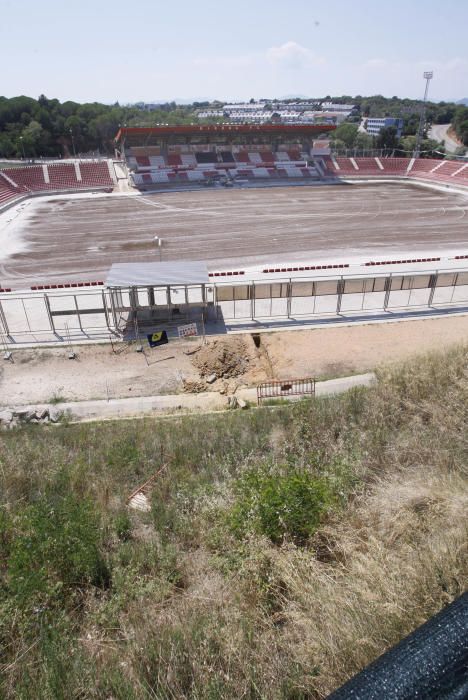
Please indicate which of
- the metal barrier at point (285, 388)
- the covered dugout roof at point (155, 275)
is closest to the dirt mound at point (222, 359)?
the metal barrier at point (285, 388)

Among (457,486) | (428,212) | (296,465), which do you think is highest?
(457,486)

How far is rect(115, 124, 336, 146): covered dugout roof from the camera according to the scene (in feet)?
207

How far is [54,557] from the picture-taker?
20.2 ft

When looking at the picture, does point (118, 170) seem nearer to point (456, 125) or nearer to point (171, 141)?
point (171, 141)

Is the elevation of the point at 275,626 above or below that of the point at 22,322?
above

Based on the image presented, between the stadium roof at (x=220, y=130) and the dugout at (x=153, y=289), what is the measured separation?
47.3 metres

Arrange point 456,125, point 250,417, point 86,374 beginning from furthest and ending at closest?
point 456,125, point 86,374, point 250,417

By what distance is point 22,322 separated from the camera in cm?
2303

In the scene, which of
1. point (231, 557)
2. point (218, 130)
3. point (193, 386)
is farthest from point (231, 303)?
point (218, 130)

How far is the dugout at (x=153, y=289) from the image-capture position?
70.2ft

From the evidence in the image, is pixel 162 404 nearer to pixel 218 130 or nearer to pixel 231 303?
pixel 231 303

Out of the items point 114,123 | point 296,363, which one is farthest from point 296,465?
point 114,123

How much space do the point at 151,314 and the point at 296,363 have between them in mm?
8233

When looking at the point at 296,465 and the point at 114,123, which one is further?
the point at 114,123
